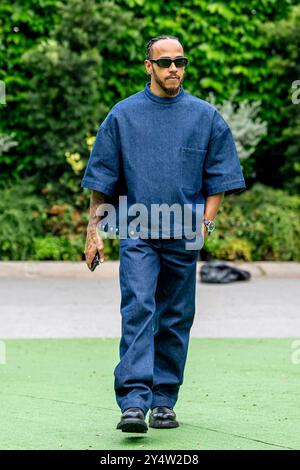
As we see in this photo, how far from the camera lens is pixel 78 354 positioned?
8.30 meters

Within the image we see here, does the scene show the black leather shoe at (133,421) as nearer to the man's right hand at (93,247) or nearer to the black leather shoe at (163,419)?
the black leather shoe at (163,419)

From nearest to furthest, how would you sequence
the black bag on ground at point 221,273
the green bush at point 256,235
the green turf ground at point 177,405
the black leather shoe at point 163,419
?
the green turf ground at point 177,405
the black leather shoe at point 163,419
the black bag on ground at point 221,273
the green bush at point 256,235

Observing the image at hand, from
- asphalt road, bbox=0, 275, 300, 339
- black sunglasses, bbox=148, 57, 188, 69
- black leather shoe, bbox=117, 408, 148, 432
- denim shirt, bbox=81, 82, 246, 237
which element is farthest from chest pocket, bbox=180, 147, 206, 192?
asphalt road, bbox=0, 275, 300, 339

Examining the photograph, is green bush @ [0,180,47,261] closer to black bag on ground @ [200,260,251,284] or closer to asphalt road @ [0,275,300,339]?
asphalt road @ [0,275,300,339]

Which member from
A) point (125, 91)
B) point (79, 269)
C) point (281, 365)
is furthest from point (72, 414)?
point (125, 91)

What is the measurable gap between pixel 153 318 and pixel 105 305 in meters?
5.07

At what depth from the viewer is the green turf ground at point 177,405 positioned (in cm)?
535

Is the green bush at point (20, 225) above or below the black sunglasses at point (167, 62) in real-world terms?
below

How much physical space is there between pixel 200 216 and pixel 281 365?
248cm

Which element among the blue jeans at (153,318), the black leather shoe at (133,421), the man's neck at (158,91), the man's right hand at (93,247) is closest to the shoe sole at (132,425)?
the black leather shoe at (133,421)

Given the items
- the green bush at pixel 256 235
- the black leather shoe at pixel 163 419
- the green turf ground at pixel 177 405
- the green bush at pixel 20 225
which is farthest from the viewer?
the green bush at pixel 256 235

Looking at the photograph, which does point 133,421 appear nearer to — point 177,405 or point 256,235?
point 177,405

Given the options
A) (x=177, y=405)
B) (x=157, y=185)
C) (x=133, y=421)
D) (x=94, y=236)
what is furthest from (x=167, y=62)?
(x=177, y=405)

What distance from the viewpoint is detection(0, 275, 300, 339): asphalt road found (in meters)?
9.33
